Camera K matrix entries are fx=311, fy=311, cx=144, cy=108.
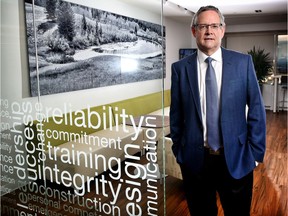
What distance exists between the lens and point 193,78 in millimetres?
1396

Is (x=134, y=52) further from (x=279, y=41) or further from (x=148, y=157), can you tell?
(x=279, y=41)

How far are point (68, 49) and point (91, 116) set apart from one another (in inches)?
16.5

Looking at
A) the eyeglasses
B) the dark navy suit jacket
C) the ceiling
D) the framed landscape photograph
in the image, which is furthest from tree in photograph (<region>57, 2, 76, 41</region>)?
the ceiling

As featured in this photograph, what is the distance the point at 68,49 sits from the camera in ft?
5.89

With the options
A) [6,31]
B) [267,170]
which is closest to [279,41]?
[267,170]

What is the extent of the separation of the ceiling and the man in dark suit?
2.07m

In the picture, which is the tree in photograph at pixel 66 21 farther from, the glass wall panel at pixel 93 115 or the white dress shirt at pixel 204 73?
the white dress shirt at pixel 204 73

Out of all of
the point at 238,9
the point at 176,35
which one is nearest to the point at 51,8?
the point at 176,35

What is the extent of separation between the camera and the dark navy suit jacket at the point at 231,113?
1342 mm

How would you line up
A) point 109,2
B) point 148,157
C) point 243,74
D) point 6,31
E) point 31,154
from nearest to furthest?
1. point 243,74
2. point 148,157
3. point 109,2
4. point 31,154
5. point 6,31

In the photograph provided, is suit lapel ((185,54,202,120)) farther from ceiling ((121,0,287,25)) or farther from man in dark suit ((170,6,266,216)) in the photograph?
ceiling ((121,0,287,25))

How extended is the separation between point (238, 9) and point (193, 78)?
4760 mm

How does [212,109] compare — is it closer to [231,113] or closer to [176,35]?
[231,113]

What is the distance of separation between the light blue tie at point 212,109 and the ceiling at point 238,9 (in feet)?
6.92
